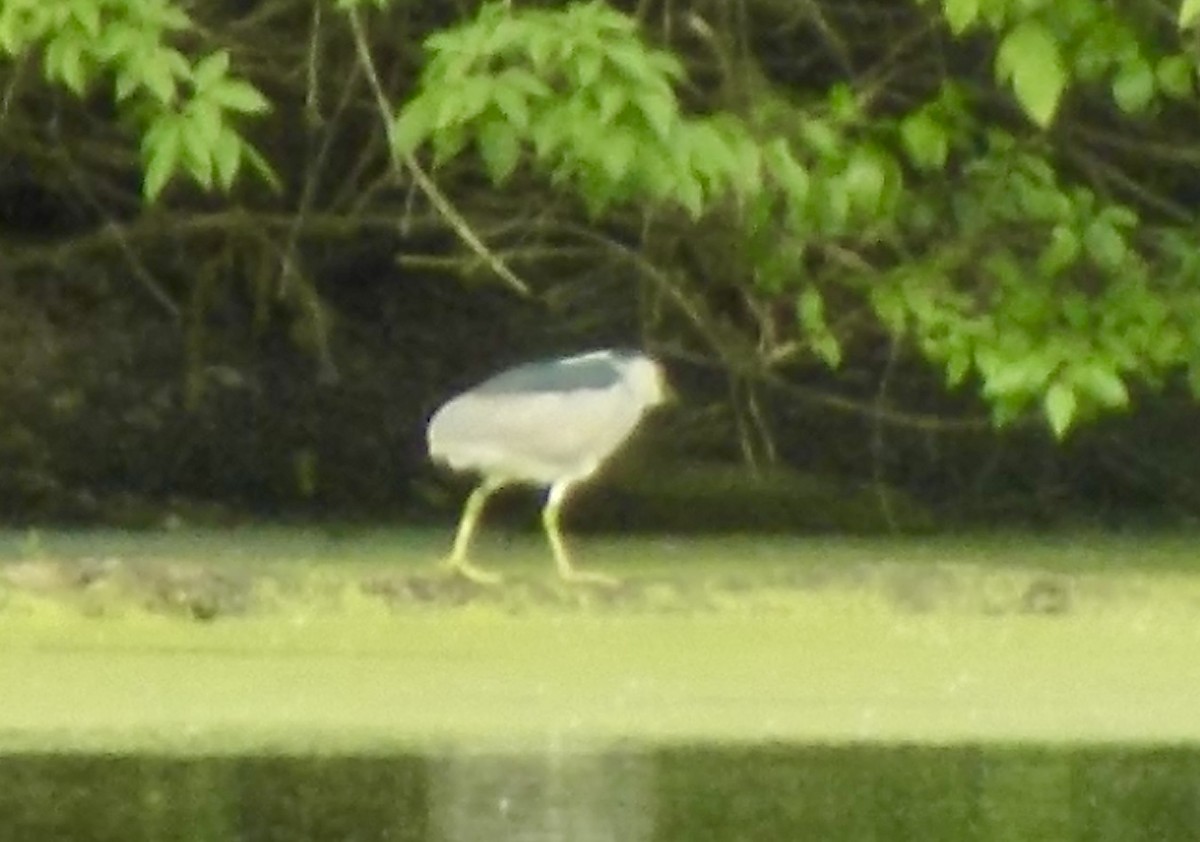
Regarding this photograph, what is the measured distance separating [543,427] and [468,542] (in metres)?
0.16

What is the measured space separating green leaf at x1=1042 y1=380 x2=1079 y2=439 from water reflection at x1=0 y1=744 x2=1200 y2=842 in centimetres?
46

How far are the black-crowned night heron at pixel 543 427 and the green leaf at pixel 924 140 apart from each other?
1.13 ft

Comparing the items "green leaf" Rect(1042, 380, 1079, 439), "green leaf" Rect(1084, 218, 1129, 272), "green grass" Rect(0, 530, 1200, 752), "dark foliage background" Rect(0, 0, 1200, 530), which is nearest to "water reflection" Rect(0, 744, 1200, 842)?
"green grass" Rect(0, 530, 1200, 752)

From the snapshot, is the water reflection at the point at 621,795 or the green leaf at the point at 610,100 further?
the green leaf at the point at 610,100

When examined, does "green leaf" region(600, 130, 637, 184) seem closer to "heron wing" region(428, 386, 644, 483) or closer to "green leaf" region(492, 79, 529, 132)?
"green leaf" region(492, 79, 529, 132)

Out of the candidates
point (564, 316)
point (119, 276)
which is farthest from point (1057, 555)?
point (119, 276)

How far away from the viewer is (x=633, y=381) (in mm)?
2930

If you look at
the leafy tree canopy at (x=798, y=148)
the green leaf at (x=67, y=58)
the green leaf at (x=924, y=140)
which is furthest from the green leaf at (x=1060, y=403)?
the green leaf at (x=67, y=58)

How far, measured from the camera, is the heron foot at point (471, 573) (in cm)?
283

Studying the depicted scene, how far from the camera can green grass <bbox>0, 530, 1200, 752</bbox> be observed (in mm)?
2381

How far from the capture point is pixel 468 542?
9.64ft

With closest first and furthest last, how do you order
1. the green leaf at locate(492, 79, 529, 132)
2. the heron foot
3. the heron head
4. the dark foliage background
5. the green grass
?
the green grass, the green leaf at locate(492, 79, 529, 132), the heron foot, the heron head, the dark foliage background

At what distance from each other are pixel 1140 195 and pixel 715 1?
497mm

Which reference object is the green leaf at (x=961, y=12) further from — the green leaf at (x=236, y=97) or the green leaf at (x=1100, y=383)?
the green leaf at (x=236, y=97)
